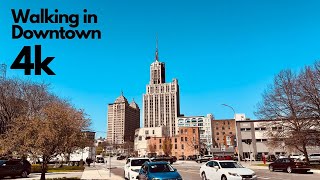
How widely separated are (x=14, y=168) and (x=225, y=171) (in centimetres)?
2214

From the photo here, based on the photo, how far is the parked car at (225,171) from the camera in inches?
710

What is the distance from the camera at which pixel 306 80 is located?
3772cm

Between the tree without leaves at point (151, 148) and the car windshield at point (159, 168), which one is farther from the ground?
the car windshield at point (159, 168)

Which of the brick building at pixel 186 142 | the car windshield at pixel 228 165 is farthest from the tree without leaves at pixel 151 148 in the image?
the car windshield at pixel 228 165

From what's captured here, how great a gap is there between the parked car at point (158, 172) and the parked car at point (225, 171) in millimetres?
3582

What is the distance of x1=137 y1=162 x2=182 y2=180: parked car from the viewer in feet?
52.7

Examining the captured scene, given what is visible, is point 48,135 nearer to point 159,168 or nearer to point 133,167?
point 133,167

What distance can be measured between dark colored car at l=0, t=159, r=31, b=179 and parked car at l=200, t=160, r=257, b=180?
1936cm

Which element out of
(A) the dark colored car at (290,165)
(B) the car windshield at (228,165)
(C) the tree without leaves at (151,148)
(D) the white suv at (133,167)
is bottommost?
(C) the tree without leaves at (151,148)

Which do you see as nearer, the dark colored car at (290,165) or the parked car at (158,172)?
the parked car at (158,172)

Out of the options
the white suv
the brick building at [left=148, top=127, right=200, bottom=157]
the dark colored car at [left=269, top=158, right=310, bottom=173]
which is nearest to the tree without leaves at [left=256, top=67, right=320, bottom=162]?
the dark colored car at [left=269, top=158, right=310, bottom=173]

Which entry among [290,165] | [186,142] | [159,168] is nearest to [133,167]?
[159,168]

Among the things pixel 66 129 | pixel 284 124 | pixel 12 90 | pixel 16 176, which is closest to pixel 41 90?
pixel 12 90

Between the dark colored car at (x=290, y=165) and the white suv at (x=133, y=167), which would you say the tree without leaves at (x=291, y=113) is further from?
the white suv at (x=133, y=167)
